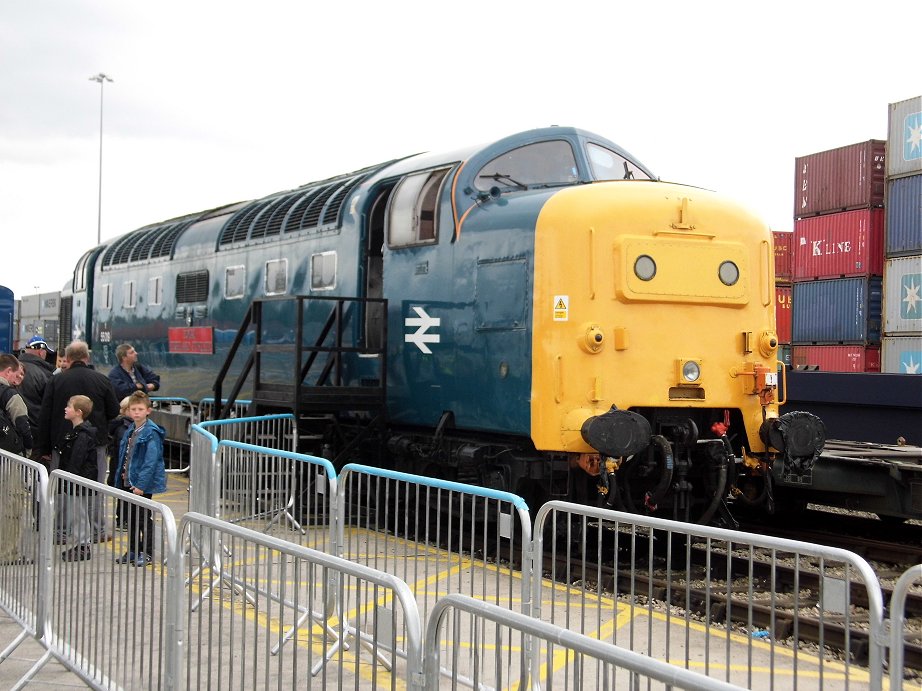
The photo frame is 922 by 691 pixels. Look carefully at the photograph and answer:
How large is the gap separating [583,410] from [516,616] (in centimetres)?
588

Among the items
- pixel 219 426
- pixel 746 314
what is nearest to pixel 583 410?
pixel 746 314

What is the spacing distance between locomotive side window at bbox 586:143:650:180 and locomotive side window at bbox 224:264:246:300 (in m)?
5.42

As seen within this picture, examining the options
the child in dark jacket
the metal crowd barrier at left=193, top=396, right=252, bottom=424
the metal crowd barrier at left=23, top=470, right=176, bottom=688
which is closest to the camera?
the metal crowd barrier at left=23, top=470, right=176, bottom=688

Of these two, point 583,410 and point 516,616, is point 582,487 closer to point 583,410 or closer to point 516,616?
point 583,410

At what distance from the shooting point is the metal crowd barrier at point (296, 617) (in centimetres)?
376

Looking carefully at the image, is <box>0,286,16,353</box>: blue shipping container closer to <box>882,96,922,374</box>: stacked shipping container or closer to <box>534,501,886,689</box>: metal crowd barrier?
<box>534,501,886,689</box>: metal crowd barrier

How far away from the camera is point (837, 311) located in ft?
84.3

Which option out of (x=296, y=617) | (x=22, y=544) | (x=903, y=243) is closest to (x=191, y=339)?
(x=22, y=544)

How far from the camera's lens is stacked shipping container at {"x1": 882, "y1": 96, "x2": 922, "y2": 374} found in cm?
2341

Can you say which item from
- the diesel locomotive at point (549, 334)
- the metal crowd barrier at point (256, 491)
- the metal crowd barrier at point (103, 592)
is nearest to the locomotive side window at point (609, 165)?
the diesel locomotive at point (549, 334)

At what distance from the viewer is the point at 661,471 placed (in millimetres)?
9273

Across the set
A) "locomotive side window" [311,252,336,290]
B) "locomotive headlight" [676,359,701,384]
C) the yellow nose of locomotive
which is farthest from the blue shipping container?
"locomotive headlight" [676,359,701,384]

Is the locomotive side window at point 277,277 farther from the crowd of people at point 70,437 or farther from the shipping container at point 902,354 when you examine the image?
the shipping container at point 902,354

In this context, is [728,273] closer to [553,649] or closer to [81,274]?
[553,649]
